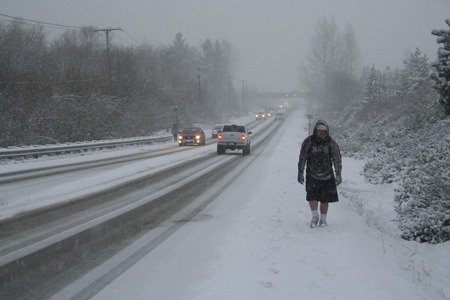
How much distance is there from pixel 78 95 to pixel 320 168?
3073 centimetres

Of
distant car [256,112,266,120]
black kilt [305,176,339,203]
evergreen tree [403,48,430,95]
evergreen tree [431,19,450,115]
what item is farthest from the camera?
distant car [256,112,266,120]

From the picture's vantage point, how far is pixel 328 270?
5.45m

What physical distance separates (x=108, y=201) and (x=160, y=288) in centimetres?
612

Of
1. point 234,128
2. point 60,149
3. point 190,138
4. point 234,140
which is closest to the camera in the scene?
point 60,149

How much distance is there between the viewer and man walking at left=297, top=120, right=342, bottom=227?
25.3 ft

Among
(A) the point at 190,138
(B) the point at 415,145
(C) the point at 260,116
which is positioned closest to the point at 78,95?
(A) the point at 190,138

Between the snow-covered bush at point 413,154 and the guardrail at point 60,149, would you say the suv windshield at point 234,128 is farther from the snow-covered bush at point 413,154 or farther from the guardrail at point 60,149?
the guardrail at point 60,149

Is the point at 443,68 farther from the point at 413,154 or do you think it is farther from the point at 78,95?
the point at 78,95

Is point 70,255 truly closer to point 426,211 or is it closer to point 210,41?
point 426,211

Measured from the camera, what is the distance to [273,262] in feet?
18.7

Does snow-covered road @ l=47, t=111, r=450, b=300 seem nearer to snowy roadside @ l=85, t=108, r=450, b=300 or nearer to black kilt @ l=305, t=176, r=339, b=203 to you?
snowy roadside @ l=85, t=108, r=450, b=300

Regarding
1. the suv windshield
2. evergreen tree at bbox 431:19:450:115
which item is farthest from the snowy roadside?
the suv windshield

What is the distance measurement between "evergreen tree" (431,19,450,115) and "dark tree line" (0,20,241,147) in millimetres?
24745

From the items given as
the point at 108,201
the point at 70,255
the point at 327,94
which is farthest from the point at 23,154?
the point at 327,94
